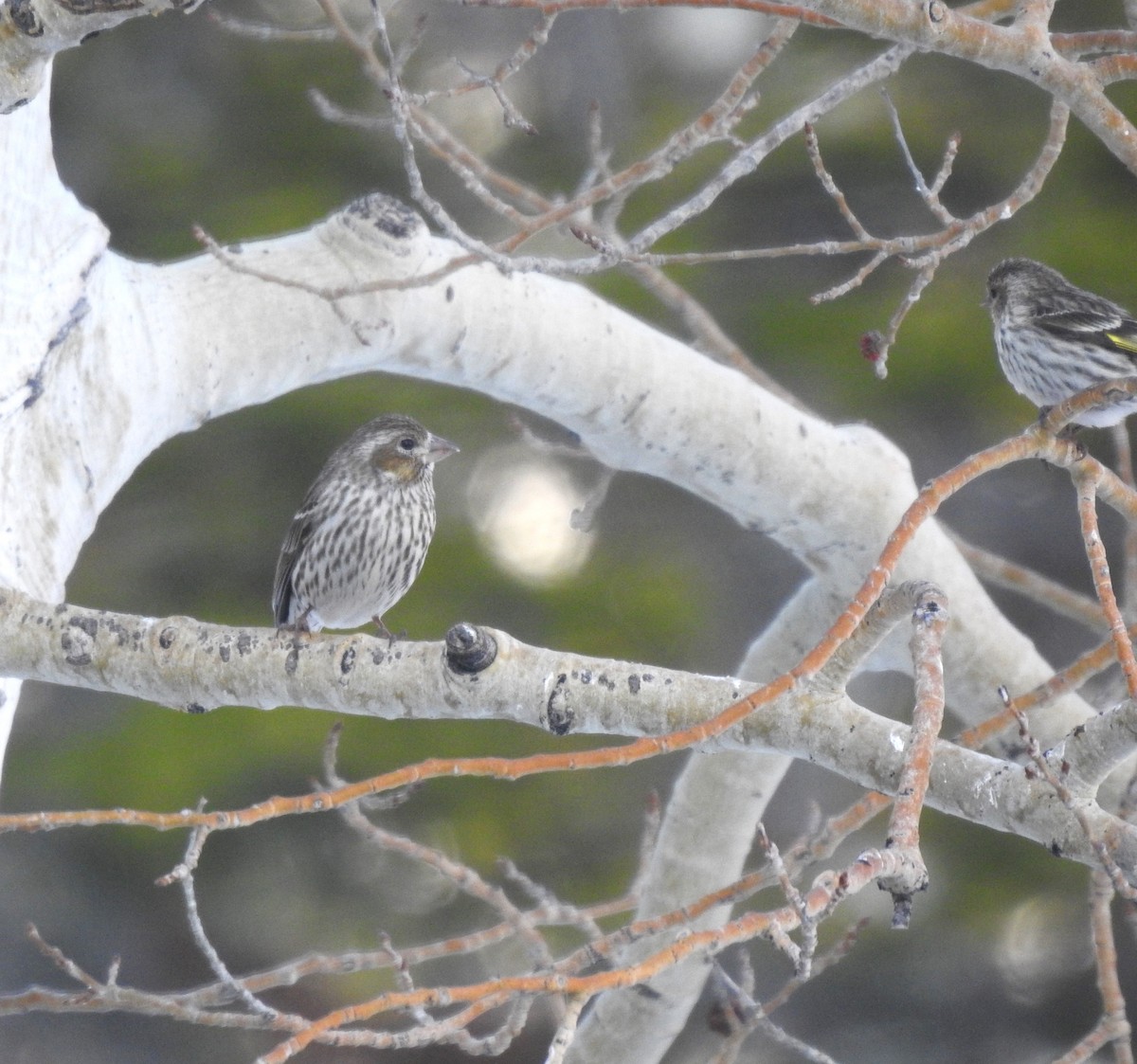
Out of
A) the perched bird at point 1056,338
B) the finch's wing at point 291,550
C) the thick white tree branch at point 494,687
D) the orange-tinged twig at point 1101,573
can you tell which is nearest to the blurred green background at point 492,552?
the finch's wing at point 291,550

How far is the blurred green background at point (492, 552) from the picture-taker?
550 cm

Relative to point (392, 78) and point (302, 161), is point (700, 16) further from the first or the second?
point (392, 78)

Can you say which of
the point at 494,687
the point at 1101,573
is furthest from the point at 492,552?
the point at 1101,573

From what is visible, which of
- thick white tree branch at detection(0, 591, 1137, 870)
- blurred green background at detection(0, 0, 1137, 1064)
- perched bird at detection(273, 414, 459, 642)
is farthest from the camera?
blurred green background at detection(0, 0, 1137, 1064)

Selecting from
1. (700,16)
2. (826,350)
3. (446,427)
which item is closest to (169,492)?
(446,427)

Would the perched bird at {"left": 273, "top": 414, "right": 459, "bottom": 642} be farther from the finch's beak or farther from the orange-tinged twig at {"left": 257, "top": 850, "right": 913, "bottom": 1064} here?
the orange-tinged twig at {"left": 257, "top": 850, "right": 913, "bottom": 1064}

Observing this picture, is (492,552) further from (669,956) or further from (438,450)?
(669,956)

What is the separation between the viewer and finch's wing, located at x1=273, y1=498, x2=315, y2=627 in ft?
12.4

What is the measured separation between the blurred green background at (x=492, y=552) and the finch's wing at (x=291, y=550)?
4.74 ft

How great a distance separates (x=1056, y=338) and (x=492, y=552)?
261 cm

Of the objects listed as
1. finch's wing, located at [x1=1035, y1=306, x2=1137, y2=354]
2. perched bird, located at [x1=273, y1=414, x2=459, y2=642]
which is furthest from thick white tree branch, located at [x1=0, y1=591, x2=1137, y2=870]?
finch's wing, located at [x1=1035, y1=306, x2=1137, y2=354]

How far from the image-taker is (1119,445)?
135 inches

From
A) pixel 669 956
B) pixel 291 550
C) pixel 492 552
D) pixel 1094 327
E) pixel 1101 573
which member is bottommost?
pixel 669 956

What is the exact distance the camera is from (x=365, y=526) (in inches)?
145
